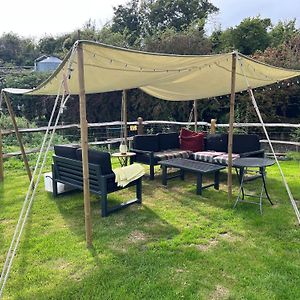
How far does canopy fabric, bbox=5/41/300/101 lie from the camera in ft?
10.2

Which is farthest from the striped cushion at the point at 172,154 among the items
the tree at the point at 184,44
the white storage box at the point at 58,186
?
the tree at the point at 184,44

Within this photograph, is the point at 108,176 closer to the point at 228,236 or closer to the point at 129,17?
the point at 228,236

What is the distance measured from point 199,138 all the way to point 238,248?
385 centimetres

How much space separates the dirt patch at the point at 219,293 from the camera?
2361mm

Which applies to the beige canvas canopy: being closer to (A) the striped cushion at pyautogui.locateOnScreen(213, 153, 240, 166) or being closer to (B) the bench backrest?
(B) the bench backrest

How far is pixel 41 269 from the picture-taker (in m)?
2.80

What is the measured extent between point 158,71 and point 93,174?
1.61 metres

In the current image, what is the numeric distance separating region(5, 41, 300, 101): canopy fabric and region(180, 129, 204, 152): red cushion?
0.91m

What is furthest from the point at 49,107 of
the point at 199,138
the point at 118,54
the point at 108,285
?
the point at 108,285

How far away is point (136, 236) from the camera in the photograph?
3.44m

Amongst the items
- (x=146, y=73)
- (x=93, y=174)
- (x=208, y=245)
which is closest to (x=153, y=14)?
(x=146, y=73)

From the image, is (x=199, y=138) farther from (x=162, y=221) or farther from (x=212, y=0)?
(x=212, y=0)

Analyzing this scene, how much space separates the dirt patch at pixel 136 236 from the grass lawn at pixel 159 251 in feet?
0.03

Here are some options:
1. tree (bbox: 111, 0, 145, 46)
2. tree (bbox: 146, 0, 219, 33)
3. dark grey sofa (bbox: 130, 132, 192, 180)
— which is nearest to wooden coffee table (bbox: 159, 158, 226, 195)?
dark grey sofa (bbox: 130, 132, 192, 180)
